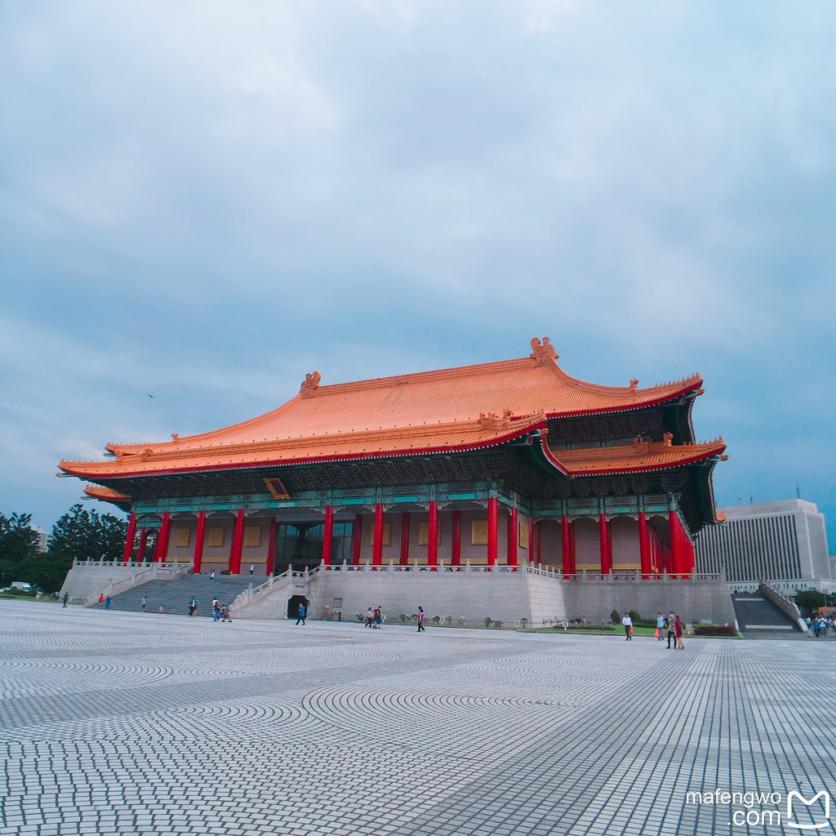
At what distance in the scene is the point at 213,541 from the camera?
4588 centimetres

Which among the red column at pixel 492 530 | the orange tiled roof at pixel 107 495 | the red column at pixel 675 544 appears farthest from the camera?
the orange tiled roof at pixel 107 495

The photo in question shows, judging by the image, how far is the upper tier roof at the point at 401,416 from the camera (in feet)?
119

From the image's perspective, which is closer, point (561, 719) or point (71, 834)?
point (71, 834)

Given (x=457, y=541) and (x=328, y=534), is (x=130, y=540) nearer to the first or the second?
(x=328, y=534)

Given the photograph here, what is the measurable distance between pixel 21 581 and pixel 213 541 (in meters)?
27.1

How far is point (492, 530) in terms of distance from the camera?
1342 inches

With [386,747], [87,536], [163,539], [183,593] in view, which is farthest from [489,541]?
[87,536]

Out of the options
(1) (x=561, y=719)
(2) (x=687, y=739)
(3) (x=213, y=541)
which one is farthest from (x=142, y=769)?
(3) (x=213, y=541)

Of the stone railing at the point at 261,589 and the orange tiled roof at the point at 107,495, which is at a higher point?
the orange tiled roof at the point at 107,495

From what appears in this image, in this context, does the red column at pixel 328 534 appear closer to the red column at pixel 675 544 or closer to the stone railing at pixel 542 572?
the stone railing at pixel 542 572

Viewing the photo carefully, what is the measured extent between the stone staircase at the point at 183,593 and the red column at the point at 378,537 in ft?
22.7

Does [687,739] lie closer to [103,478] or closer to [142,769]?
[142,769]

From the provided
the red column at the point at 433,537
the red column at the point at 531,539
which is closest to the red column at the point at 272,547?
the red column at the point at 433,537

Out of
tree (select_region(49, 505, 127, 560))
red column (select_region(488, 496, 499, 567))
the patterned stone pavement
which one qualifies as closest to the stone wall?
red column (select_region(488, 496, 499, 567))
